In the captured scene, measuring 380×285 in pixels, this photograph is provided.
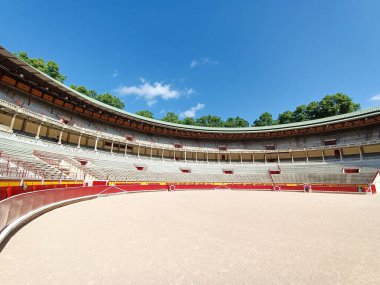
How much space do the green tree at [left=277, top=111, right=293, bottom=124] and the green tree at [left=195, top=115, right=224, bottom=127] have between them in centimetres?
2415

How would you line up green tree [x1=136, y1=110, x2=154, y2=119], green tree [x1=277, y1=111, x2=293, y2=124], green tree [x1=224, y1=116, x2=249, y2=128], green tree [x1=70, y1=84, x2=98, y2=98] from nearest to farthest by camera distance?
green tree [x1=70, y1=84, x2=98, y2=98] → green tree [x1=277, y1=111, x2=293, y2=124] → green tree [x1=136, y1=110, x2=154, y2=119] → green tree [x1=224, y1=116, x2=249, y2=128]

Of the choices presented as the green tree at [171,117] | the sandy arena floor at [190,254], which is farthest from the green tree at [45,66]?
the sandy arena floor at [190,254]

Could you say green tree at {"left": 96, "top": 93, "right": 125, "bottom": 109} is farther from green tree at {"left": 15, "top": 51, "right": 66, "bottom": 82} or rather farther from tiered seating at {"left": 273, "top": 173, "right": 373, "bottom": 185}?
tiered seating at {"left": 273, "top": 173, "right": 373, "bottom": 185}

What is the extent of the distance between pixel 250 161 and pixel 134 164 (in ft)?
95.3

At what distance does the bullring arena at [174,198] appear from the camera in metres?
4.12

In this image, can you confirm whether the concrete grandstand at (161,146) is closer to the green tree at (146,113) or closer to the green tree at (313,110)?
the green tree at (313,110)

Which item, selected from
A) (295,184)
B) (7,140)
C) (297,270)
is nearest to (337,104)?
(295,184)

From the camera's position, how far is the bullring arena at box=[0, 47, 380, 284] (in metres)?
4.12

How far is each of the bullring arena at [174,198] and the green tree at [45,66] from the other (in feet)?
106

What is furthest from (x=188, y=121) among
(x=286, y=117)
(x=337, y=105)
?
(x=337, y=105)

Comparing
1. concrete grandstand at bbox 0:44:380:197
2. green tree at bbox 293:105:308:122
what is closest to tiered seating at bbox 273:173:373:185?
concrete grandstand at bbox 0:44:380:197

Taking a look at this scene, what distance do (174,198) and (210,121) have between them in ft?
240

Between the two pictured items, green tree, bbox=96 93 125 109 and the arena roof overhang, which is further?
green tree, bbox=96 93 125 109

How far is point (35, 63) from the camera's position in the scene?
52.0m
